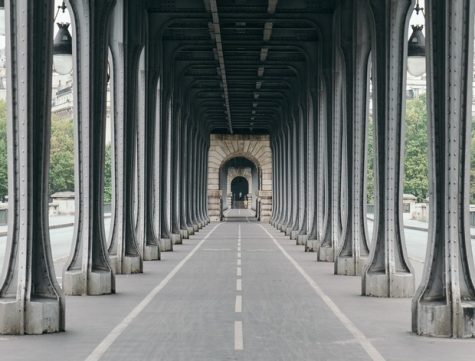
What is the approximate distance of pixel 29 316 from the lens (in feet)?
50.3

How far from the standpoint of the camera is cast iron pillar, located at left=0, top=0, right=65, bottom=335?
50.6 ft

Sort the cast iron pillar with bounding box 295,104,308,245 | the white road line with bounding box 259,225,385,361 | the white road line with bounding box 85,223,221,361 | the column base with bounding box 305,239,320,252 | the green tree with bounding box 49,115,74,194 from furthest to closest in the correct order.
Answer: the green tree with bounding box 49,115,74,194 < the cast iron pillar with bounding box 295,104,308,245 < the column base with bounding box 305,239,320,252 < the white road line with bounding box 259,225,385,361 < the white road line with bounding box 85,223,221,361

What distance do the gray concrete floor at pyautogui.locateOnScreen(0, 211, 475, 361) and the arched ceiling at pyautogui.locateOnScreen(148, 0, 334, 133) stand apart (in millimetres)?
10575

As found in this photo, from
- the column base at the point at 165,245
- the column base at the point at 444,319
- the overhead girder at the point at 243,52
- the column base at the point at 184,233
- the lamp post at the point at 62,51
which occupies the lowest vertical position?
the column base at the point at 184,233

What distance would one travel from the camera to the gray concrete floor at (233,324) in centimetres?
1352

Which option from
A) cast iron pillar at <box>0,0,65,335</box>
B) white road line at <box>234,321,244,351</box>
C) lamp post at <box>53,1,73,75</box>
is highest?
lamp post at <box>53,1,73,75</box>

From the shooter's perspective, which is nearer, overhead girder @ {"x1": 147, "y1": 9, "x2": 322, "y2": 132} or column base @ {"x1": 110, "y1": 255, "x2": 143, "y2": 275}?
column base @ {"x1": 110, "y1": 255, "x2": 143, "y2": 275}

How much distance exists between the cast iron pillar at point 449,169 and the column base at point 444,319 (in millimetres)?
14

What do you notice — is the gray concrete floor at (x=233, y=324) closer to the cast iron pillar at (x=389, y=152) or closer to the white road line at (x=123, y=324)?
the white road line at (x=123, y=324)

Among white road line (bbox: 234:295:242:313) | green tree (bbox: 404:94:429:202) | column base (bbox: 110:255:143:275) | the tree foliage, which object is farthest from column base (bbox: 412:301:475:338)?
green tree (bbox: 404:94:429:202)

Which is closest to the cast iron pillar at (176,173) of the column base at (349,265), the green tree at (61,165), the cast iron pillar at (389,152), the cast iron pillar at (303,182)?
the cast iron pillar at (303,182)

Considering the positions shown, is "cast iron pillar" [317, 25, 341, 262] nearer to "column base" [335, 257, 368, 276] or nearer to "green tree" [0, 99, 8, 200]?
"column base" [335, 257, 368, 276]

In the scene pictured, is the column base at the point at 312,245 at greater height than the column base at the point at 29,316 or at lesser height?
lesser

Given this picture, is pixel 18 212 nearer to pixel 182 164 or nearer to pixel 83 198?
pixel 83 198
